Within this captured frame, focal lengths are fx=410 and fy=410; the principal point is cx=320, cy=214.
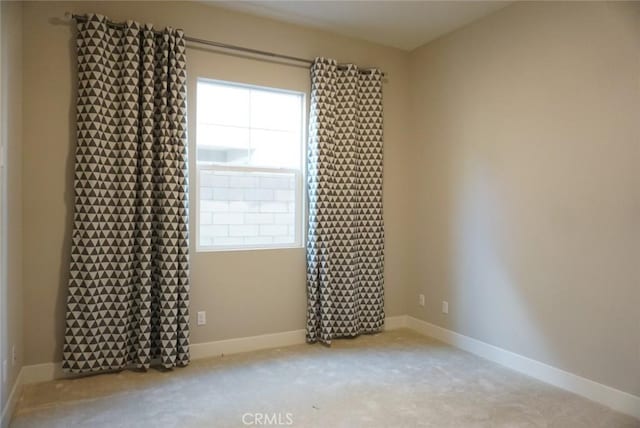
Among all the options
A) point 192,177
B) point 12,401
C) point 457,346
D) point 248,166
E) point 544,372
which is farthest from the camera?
point 457,346

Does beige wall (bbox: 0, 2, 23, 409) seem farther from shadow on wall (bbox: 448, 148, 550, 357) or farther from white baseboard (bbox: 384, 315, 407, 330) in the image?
shadow on wall (bbox: 448, 148, 550, 357)

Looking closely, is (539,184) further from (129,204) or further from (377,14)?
(129,204)

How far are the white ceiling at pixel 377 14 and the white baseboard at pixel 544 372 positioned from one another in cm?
278

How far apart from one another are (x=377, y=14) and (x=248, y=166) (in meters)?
1.71

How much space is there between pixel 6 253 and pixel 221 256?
4.85ft

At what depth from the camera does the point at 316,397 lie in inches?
105

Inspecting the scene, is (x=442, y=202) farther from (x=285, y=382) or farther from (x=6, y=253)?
(x=6, y=253)

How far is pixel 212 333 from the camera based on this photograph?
341 centimetres

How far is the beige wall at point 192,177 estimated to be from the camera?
2850 millimetres

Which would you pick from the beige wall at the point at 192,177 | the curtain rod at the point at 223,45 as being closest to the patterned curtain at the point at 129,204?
the curtain rod at the point at 223,45

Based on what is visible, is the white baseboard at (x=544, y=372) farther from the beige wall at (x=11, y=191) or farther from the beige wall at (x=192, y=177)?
the beige wall at (x=11, y=191)

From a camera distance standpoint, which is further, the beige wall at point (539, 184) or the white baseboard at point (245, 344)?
the white baseboard at point (245, 344)

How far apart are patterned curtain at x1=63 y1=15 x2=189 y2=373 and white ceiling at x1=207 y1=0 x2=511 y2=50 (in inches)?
34.4

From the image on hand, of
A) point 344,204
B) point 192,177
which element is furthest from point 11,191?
point 344,204
